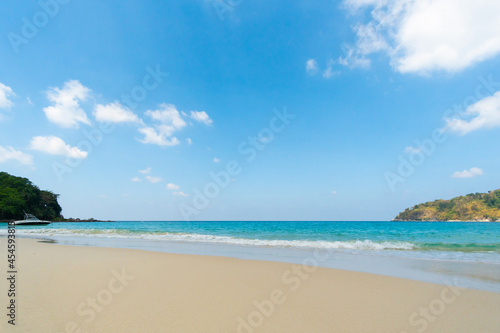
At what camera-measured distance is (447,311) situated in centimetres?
392

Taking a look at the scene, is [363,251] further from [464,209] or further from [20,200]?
[464,209]

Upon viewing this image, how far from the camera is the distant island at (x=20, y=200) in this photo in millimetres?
61750

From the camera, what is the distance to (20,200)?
6388cm

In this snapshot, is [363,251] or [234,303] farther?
[363,251]

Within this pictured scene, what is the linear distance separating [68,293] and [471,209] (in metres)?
123

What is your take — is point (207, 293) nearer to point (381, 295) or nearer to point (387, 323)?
point (387, 323)

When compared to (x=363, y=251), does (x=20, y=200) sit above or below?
above

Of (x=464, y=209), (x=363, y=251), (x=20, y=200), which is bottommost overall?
(x=464, y=209)

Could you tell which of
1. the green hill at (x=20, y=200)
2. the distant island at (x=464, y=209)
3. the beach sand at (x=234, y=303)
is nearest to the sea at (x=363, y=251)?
the beach sand at (x=234, y=303)

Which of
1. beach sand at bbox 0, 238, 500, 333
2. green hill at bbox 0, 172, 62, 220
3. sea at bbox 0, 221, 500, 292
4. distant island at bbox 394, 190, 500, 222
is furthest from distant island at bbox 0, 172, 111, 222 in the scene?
distant island at bbox 394, 190, 500, 222

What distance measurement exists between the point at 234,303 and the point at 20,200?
8637 cm

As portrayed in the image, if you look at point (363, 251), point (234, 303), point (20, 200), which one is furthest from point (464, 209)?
point (20, 200)

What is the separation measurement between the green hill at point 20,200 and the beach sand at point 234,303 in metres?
79.9

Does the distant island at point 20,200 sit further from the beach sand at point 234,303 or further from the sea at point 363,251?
the beach sand at point 234,303
